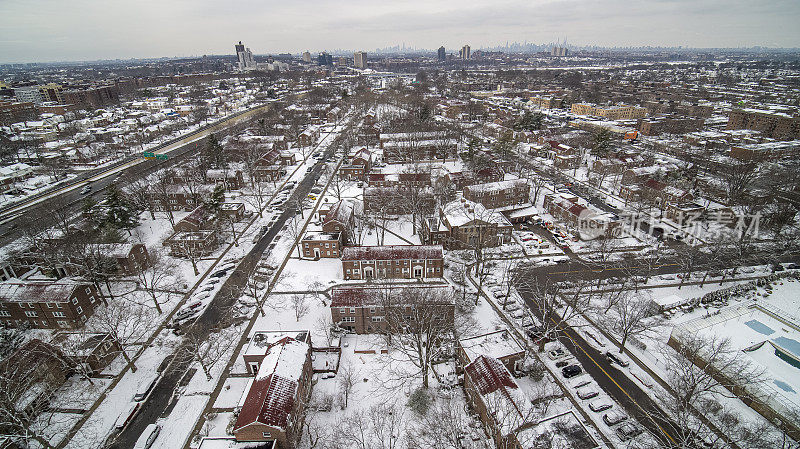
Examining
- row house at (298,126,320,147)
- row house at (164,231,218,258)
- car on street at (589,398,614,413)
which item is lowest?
car on street at (589,398,614,413)

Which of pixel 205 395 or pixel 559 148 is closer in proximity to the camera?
pixel 205 395

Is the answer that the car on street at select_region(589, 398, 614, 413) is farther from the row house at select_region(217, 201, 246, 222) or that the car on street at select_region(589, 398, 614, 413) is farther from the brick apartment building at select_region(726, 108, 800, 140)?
the brick apartment building at select_region(726, 108, 800, 140)

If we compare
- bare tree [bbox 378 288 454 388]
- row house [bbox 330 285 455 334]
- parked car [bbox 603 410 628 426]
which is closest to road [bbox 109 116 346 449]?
row house [bbox 330 285 455 334]

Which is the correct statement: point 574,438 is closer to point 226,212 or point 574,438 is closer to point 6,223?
point 226,212

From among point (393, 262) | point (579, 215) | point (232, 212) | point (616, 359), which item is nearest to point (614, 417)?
point (616, 359)

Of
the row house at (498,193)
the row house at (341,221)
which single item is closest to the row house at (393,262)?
the row house at (341,221)

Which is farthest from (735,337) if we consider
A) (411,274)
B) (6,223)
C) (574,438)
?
(6,223)

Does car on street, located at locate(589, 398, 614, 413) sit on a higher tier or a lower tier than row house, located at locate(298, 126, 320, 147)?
lower
